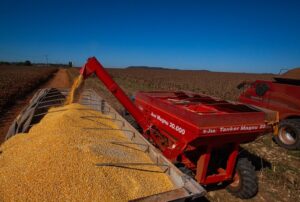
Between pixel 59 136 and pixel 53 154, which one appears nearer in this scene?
pixel 53 154

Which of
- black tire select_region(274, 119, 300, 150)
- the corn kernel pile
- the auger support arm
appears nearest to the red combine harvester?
black tire select_region(274, 119, 300, 150)

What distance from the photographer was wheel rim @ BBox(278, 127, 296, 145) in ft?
22.9

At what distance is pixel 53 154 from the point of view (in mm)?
2939

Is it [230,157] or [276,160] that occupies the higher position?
[230,157]

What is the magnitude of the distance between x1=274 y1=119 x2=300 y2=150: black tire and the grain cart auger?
3.38 m

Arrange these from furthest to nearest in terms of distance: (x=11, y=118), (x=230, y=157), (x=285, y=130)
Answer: (x=11, y=118)
(x=285, y=130)
(x=230, y=157)

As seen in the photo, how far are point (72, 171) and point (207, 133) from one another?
192 centimetres

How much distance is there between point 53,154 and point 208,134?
216cm

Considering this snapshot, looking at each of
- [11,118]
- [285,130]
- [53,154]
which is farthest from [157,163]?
[11,118]

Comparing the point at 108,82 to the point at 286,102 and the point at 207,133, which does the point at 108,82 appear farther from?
the point at 286,102

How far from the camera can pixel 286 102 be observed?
7.03 meters

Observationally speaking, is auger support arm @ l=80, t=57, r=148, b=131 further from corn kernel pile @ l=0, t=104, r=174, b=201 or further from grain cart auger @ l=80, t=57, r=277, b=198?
corn kernel pile @ l=0, t=104, r=174, b=201

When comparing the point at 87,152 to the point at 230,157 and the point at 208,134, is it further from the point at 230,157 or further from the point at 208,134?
the point at 230,157

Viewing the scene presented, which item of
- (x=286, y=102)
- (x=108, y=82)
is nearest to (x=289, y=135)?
(x=286, y=102)
